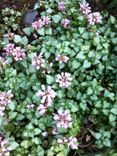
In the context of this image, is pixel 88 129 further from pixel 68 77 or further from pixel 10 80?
pixel 10 80

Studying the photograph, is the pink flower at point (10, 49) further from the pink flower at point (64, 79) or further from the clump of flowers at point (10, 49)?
the pink flower at point (64, 79)

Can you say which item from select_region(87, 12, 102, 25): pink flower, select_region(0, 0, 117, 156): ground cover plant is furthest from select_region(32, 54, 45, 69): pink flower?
select_region(87, 12, 102, 25): pink flower

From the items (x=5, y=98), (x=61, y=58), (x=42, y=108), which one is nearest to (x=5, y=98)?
(x=5, y=98)

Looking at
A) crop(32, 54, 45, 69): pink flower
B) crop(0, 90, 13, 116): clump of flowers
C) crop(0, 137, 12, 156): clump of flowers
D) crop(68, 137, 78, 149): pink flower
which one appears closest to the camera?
crop(0, 137, 12, 156): clump of flowers

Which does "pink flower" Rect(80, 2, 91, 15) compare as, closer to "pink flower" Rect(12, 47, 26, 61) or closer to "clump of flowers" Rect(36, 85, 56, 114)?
"pink flower" Rect(12, 47, 26, 61)

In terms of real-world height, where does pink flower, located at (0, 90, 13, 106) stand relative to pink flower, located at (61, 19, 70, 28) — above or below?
below

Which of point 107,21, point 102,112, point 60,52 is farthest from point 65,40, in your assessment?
point 102,112

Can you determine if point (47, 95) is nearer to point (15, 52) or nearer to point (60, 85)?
point (60, 85)

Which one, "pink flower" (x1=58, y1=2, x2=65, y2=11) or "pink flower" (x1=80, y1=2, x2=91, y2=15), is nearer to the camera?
"pink flower" (x1=80, y1=2, x2=91, y2=15)
